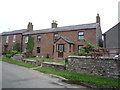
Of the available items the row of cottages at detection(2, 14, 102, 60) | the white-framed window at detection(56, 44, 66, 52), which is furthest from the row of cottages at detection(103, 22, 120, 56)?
the white-framed window at detection(56, 44, 66, 52)

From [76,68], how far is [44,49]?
15075mm

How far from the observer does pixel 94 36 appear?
2091 centimetres

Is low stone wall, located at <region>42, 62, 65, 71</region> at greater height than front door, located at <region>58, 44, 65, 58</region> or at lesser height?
lesser

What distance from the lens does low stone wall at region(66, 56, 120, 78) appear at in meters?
9.55

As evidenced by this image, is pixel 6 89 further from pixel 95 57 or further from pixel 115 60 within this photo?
pixel 115 60

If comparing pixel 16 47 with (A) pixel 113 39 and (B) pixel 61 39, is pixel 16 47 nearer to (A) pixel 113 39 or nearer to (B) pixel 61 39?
(B) pixel 61 39

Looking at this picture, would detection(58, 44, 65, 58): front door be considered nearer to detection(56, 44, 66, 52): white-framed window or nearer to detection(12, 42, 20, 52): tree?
detection(56, 44, 66, 52): white-framed window

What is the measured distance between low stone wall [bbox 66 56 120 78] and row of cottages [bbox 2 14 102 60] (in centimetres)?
847

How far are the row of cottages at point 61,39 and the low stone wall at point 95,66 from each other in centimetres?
847

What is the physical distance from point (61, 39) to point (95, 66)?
1188 centimetres

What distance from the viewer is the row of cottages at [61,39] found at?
69.5ft

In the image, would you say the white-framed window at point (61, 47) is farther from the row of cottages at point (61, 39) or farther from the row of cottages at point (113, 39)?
the row of cottages at point (113, 39)

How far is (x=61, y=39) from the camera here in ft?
70.6

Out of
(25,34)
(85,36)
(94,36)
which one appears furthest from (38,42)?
(94,36)
